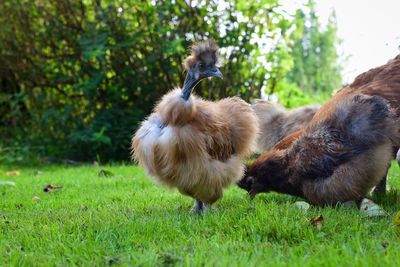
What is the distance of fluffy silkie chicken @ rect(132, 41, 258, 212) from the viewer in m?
4.75

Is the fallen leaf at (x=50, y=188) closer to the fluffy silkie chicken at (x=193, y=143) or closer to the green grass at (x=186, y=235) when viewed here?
the green grass at (x=186, y=235)

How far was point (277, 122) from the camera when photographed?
25.1ft

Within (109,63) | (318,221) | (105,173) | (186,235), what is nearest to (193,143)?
→ (186,235)

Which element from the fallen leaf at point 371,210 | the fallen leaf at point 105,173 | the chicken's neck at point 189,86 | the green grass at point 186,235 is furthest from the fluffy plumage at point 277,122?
the fallen leaf at point 371,210

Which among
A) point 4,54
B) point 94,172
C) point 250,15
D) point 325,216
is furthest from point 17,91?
point 325,216

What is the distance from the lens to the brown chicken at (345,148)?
15.6 feet

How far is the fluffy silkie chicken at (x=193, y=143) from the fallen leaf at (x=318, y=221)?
1.14m

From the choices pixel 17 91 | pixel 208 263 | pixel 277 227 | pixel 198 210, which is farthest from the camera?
pixel 17 91

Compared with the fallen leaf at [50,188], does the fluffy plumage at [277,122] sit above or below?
above

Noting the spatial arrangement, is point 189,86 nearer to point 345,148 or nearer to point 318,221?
point 345,148

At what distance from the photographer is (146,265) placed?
124 inches

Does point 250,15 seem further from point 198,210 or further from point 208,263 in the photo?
point 208,263

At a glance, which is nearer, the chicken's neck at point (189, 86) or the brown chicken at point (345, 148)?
the brown chicken at point (345, 148)

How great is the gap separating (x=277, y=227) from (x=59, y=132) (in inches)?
339
